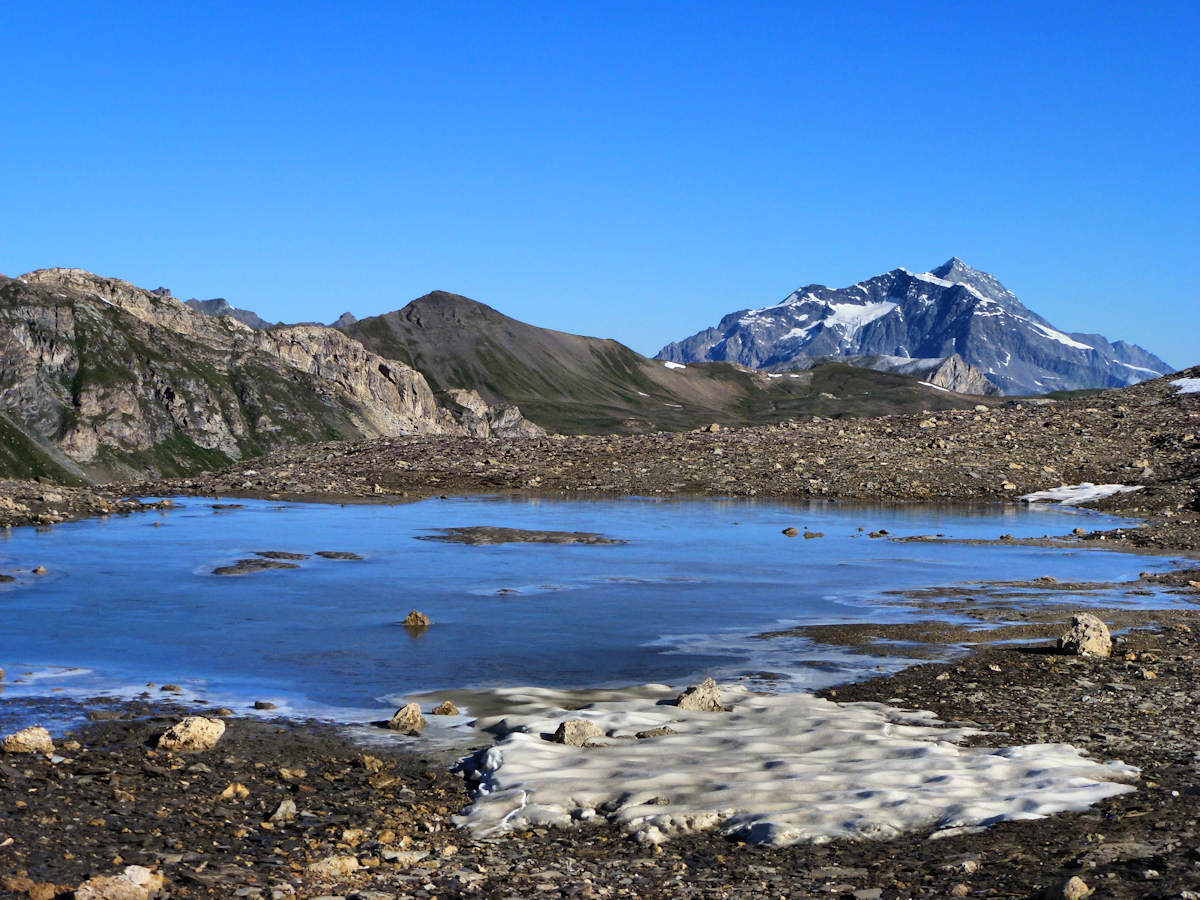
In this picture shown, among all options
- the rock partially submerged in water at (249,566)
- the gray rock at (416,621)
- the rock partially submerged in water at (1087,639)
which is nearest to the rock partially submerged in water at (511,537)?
the rock partially submerged in water at (249,566)

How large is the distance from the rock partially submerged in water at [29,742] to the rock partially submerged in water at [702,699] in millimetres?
6535

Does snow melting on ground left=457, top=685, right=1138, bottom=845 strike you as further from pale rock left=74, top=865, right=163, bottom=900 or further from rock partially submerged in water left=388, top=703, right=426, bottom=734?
pale rock left=74, top=865, right=163, bottom=900

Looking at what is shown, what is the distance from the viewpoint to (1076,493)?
41.2 metres

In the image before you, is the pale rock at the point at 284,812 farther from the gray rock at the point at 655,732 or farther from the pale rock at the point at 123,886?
the gray rock at the point at 655,732

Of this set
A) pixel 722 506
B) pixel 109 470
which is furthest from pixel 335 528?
pixel 109 470

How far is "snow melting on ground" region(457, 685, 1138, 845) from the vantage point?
30.4 ft

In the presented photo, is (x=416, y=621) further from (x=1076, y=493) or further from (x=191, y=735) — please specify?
(x=1076, y=493)

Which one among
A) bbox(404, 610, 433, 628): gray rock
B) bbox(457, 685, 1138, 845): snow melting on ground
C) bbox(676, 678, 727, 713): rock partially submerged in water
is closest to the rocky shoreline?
bbox(457, 685, 1138, 845): snow melting on ground

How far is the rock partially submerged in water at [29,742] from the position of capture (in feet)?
35.1

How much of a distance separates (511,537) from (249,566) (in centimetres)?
822

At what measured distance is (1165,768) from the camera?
33.9ft

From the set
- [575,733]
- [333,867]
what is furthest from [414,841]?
[575,733]

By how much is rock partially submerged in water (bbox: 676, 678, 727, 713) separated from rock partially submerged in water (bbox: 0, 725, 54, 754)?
257 inches

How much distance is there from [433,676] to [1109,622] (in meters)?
10.6
